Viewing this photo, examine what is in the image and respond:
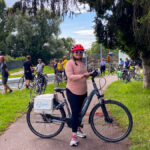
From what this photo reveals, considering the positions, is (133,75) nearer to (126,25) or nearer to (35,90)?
(126,25)

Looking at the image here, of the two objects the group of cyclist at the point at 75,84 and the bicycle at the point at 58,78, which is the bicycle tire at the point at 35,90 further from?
the group of cyclist at the point at 75,84

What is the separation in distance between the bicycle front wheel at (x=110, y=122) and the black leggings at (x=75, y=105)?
0.25 m

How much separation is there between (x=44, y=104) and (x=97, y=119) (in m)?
0.97

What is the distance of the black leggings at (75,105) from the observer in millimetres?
4371

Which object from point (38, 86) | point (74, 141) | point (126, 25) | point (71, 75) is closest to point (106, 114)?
point (74, 141)

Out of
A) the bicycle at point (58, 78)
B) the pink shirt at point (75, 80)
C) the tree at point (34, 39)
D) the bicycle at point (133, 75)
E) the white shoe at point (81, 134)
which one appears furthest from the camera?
the tree at point (34, 39)

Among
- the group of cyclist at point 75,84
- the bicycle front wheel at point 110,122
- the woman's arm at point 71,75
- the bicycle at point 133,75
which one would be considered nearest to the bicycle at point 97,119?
the bicycle front wheel at point 110,122

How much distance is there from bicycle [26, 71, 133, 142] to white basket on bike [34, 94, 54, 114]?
3.6 inches

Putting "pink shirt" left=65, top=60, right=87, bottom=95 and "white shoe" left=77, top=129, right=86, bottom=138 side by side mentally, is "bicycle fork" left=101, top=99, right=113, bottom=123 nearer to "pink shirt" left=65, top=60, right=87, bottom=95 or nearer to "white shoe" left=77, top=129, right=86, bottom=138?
"pink shirt" left=65, top=60, right=87, bottom=95

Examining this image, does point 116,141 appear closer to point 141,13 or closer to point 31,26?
point 141,13

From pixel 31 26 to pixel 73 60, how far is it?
4614 cm

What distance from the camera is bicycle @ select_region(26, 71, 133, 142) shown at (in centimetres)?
441

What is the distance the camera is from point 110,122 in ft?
15.0

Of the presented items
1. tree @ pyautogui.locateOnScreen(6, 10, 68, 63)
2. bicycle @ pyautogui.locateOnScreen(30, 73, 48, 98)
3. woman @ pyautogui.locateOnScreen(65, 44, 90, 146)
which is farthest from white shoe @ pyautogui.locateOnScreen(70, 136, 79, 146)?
tree @ pyautogui.locateOnScreen(6, 10, 68, 63)
